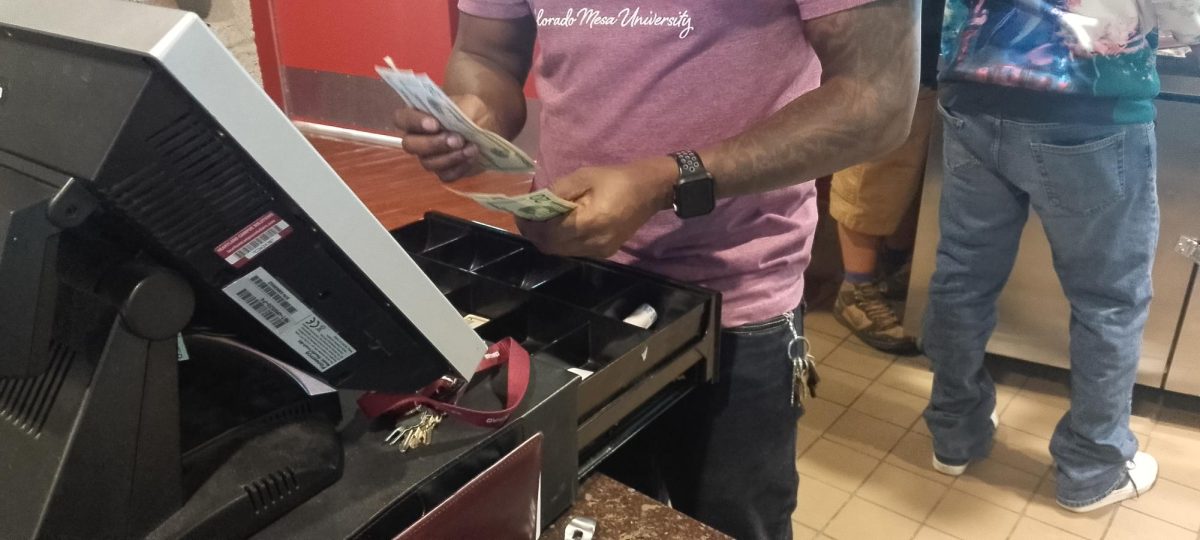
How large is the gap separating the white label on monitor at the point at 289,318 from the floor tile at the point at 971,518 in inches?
64.4

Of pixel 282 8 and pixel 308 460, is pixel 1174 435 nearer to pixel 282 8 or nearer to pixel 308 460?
pixel 308 460

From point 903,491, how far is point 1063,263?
599 millimetres

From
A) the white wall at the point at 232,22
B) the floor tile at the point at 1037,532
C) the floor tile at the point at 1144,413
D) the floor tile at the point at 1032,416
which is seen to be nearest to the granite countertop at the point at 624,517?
the floor tile at the point at 1037,532

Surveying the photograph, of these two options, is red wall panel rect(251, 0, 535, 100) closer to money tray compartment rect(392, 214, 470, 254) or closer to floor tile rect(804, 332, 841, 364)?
floor tile rect(804, 332, 841, 364)

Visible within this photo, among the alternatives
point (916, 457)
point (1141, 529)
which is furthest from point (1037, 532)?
point (916, 457)

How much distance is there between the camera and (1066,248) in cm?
179

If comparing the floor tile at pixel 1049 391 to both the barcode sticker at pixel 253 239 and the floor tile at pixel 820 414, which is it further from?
the barcode sticker at pixel 253 239

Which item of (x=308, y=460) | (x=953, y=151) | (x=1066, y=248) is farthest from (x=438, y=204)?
(x=308, y=460)

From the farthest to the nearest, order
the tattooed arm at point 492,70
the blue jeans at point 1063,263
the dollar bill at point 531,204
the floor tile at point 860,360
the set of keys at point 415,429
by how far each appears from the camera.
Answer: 1. the floor tile at point 860,360
2. the blue jeans at point 1063,263
3. the tattooed arm at point 492,70
4. the dollar bill at point 531,204
5. the set of keys at point 415,429

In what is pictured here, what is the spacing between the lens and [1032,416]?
2.21 meters

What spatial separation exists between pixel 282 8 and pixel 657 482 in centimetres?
383

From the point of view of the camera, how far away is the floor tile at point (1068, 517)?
71.9 inches

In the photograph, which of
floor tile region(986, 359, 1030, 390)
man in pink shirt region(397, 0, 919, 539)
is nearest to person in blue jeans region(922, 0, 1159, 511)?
floor tile region(986, 359, 1030, 390)

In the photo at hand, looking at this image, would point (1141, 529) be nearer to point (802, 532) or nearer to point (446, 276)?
point (802, 532)
